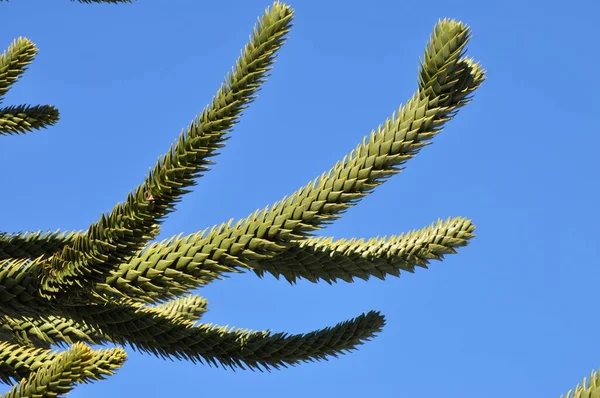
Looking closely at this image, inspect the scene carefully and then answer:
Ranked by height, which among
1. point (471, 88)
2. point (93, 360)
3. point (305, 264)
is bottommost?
point (93, 360)

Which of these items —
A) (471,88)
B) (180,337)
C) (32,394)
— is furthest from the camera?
(180,337)

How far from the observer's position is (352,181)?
246cm

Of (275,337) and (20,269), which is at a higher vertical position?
(275,337)

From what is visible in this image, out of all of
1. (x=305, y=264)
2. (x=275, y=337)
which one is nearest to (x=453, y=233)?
(x=305, y=264)

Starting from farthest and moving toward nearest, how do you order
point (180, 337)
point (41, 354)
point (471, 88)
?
point (41, 354) < point (180, 337) < point (471, 88)

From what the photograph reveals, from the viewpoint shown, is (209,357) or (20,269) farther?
(209,357)

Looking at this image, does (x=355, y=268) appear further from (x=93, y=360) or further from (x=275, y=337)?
(x=93, y=360)

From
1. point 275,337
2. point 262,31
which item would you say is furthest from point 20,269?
point 262,31

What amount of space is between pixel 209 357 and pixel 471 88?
137 cm

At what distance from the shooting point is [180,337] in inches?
113

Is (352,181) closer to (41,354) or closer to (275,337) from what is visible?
(275,337)

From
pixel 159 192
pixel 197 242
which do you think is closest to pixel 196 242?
pixel 197 242

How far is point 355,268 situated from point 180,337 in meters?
0.71

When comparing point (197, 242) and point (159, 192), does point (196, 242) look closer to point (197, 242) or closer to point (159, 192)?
point (197, 242)
